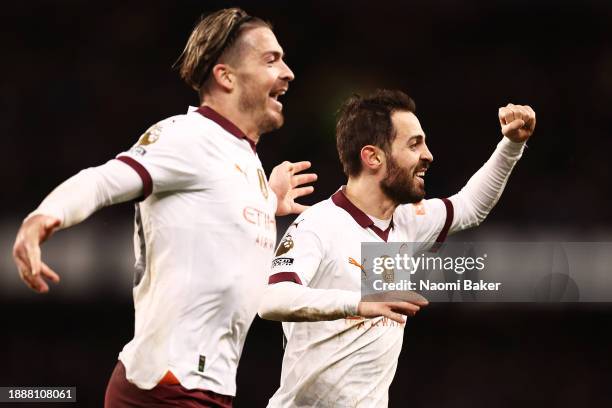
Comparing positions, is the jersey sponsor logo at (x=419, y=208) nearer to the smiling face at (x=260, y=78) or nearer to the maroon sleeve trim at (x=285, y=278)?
the maroon sleeve trim at (x=285, y=278)

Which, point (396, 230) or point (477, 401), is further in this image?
point (477, 401)

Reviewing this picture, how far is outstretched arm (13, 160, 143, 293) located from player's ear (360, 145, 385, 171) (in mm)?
1474

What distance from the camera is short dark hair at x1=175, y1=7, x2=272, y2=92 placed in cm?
319

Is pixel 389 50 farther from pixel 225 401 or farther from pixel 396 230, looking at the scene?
pixel 225 401

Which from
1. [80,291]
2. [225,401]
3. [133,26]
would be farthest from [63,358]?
[225,401]

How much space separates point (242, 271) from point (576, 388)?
15.2 ft

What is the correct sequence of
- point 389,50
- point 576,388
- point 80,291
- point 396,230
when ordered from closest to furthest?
point 396,230 < point 80,291 < point 576,388 < point 389,50

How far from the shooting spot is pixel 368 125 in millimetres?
4066

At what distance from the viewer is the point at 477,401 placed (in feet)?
21.5

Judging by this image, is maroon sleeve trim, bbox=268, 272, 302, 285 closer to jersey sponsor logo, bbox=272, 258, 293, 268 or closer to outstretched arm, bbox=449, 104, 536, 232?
jersey sponsor logo, bbox=272, 258, 293, 268

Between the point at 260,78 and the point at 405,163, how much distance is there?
38.1 inches

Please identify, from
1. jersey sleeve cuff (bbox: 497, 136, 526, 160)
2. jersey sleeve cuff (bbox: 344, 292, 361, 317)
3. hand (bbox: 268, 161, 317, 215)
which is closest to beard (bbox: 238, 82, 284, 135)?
hand (bbox: 268, 161, 317, 215)

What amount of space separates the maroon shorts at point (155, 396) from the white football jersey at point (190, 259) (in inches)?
0.9

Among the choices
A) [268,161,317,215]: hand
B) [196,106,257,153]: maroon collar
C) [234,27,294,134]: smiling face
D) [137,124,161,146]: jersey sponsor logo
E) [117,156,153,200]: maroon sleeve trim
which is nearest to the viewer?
[117,156,153,200]: maroon sleeve trim
